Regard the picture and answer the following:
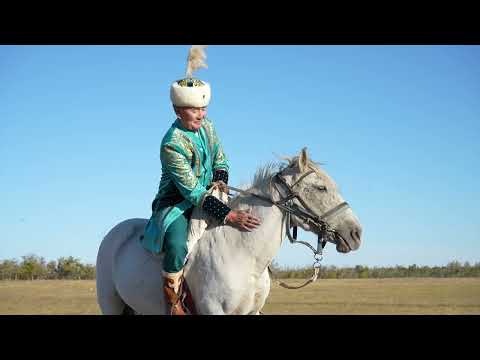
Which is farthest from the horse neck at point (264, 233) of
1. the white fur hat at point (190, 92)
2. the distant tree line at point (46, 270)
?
the distant tree line at point (46, 270)

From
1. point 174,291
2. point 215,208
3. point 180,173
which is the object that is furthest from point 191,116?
point 174,291

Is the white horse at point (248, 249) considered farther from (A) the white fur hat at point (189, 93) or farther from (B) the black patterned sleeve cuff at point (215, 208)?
(A) the white fur hat at point (189, 93)

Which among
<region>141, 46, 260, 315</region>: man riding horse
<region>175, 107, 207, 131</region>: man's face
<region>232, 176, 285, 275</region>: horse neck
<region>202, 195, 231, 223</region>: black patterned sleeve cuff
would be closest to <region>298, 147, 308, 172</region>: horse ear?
<region>232, 176, 285, 275</region>: horse neck

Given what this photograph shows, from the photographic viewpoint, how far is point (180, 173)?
6000mm

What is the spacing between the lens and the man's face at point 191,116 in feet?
20.7

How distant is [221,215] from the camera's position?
19.5 ft

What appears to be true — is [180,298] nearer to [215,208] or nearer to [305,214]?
[215,208]

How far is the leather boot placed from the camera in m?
5.84

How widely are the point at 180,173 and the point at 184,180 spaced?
0.28 ft

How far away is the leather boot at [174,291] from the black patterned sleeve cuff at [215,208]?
662 mm
